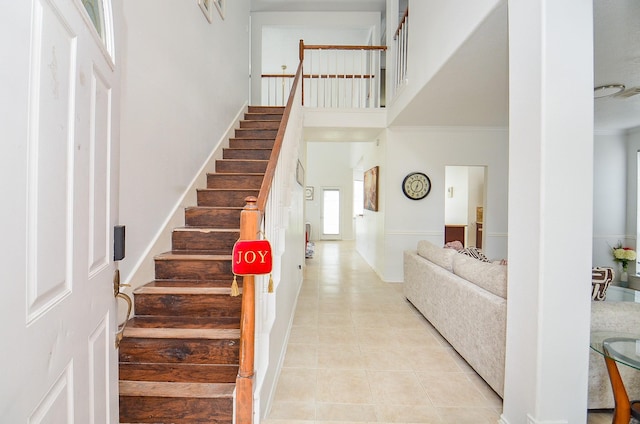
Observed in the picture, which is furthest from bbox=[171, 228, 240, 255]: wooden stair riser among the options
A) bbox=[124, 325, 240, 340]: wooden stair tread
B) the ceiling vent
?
the ceiling vent

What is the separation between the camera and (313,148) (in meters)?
10.8

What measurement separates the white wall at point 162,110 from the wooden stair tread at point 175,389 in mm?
679

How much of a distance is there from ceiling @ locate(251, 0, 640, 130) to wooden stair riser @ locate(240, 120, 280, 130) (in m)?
1.86

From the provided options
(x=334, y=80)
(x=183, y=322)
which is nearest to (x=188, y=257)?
(x=183, y=322)

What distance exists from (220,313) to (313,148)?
30.2ft

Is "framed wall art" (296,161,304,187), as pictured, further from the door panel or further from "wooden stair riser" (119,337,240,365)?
the door panel

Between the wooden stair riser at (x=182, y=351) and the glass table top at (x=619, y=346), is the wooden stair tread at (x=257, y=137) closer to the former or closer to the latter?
the wooden stair riser at (x=182, y=351)

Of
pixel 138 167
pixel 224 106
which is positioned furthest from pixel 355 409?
pixel 224 106

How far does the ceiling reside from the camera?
215 centimetres

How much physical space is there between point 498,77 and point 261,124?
10.1 ft

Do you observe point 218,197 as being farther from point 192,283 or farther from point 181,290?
point 181,290

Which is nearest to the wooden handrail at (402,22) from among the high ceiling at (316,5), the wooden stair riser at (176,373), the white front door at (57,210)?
the high ceiling at (316,5)

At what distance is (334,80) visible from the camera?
7633 mm

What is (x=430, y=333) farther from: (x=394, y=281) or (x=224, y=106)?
(x=224, y=106)
